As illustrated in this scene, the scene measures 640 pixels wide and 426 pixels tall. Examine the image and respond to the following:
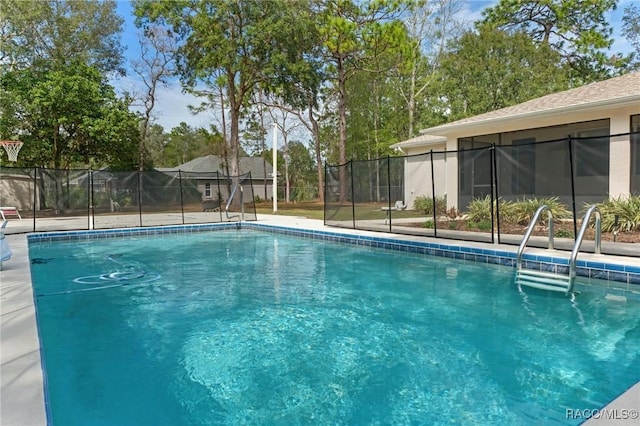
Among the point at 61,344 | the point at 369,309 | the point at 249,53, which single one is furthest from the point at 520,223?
the point at 249,53

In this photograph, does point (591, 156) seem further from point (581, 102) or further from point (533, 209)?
point (581, 102)

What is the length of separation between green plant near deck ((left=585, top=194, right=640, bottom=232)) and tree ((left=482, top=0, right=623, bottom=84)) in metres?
16.1

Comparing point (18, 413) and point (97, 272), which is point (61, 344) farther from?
point (97, 272)

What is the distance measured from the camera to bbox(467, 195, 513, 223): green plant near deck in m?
8.33

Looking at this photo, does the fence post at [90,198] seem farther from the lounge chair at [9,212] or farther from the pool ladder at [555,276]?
the pool ladder at [555,276]

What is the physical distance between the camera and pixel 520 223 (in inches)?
329

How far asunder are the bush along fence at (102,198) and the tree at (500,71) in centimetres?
1040

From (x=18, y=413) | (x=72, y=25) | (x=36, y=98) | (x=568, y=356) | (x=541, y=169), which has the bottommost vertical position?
(x=568, y=356)

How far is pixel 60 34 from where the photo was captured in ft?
61.3

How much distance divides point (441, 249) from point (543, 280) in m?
2.03

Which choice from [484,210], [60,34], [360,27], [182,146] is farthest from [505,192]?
[182,146]

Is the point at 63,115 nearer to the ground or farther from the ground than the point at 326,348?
farther from the ground

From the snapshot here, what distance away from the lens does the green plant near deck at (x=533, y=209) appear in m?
7.95

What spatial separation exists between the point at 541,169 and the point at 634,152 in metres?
1.72
